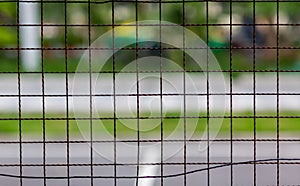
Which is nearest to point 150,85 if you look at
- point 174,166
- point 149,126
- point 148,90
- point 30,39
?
point 148,90

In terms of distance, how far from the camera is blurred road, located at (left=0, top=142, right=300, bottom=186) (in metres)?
5.59

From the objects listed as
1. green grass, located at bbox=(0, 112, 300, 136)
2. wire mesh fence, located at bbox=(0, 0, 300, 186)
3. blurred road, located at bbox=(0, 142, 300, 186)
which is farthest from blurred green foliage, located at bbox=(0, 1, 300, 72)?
green grass, located at bbox=(0, 112, 300, 136)

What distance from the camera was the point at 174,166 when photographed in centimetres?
627

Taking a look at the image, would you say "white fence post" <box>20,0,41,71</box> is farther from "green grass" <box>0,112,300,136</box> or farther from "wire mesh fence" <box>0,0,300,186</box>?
"green grass" <box>0,112,300,136</box>

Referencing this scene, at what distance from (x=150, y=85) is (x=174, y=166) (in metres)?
1.87

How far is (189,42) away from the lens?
12.4 ft

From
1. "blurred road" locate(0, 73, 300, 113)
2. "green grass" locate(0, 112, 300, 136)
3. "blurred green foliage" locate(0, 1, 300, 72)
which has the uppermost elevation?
"blurred green foliage" locate(0, 1, 300, 72)

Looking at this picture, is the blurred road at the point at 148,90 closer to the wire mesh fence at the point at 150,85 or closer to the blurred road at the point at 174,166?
the wire mesh fence at the point at 150,85

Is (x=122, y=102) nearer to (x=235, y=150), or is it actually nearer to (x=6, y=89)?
(x=6, y=89)

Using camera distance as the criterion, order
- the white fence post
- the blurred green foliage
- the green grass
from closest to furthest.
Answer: the blurred green foliage, the white fence post, the green grass

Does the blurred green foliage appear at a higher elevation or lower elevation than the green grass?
higher

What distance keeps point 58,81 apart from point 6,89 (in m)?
0.68

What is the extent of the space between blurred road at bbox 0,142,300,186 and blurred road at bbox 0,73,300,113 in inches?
17.6

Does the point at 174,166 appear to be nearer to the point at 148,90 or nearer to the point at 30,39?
the point at 148,90
